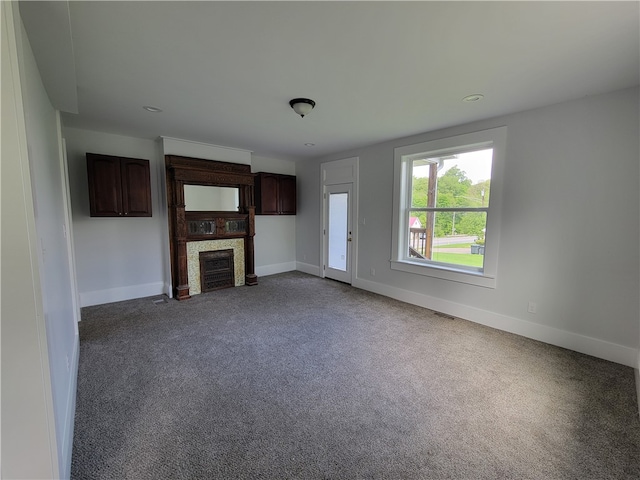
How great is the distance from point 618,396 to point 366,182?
144 inches

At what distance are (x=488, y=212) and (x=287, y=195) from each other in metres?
3.79

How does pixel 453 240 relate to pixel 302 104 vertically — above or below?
below

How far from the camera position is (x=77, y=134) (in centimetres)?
383

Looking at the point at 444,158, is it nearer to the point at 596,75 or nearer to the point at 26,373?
the point at 596,75

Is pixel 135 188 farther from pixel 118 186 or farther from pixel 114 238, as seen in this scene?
pixel 114 238

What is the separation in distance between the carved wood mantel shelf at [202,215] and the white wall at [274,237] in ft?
2.00

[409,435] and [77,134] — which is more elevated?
[77,134]

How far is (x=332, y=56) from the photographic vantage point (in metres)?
1.97

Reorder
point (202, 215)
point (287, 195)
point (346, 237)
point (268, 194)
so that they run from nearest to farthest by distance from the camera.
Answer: point (202, 215), point (346, 237), point (268, 194), point (287, 195)

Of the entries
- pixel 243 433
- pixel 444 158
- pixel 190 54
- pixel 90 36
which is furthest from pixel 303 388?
pixel 444 158

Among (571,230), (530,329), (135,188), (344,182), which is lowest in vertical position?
(530,329)

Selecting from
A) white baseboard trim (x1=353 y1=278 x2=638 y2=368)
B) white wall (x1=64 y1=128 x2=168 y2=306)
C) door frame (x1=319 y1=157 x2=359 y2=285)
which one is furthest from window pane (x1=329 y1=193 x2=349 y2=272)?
white wall (x1=64 y1=128 x2=168 y2=306)

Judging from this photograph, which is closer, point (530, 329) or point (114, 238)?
point (530, 329)

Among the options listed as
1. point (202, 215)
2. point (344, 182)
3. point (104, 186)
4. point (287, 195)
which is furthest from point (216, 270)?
point (344, 182)
